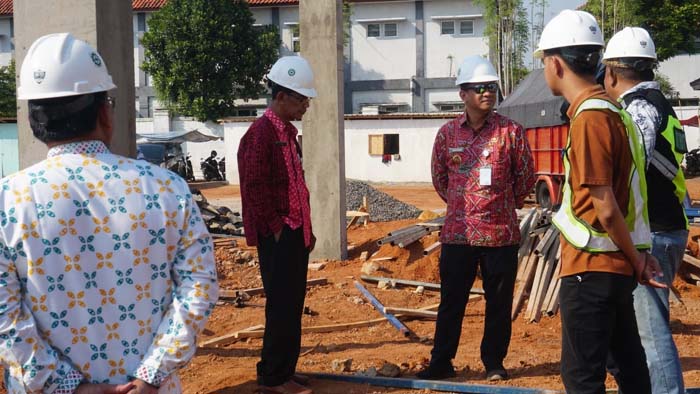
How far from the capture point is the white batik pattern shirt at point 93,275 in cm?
241

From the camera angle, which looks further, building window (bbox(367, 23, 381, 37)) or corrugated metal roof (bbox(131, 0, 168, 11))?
corrugated metal roof (bbox(131, 0, 168, 11))

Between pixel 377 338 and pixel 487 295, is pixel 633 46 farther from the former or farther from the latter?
pixel 377 338

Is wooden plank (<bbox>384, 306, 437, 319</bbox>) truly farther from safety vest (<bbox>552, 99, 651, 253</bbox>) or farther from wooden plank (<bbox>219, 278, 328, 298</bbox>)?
safety vest (<bbox>552, 99, 651, 253</bbox>)

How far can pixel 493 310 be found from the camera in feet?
18.3

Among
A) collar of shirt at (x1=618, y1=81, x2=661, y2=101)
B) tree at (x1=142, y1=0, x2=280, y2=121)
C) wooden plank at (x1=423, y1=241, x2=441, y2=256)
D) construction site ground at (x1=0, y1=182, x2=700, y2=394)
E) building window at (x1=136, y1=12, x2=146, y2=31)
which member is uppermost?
building window at (x1=136, y1=12, x2=146, y2=31)

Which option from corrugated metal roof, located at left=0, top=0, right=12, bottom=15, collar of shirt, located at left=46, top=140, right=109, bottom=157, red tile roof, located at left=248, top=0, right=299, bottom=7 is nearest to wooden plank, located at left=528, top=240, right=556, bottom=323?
collar of shirt, located at left=46, top=140, right=109, bottom=157

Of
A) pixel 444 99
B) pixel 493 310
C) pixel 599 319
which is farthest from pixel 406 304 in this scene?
pixel 444 99

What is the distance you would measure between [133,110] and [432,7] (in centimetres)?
3917

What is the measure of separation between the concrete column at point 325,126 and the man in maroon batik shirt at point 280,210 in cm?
597

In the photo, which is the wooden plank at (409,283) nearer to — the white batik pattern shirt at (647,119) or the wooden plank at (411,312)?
the wooden plank at (411,312)

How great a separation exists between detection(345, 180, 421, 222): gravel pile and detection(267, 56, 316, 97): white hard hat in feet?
39.5

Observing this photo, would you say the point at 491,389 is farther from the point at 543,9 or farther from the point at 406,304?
the point at 543,9

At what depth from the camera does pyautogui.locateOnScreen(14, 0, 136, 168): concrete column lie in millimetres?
5742

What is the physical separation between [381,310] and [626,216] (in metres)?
4.86
